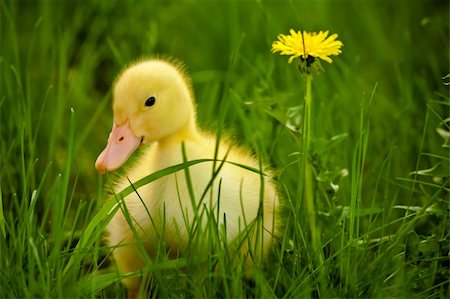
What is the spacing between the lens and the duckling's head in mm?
2213

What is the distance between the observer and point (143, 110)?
7.38 feet

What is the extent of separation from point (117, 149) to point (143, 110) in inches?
5.0

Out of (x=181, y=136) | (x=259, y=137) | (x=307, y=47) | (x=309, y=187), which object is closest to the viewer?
(x=307, y=47)

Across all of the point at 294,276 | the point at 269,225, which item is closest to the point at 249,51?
the point at 269,225

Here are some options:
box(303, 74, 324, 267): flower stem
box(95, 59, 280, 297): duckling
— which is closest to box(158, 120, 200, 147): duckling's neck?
box(95, 59, 280, 297): duckling

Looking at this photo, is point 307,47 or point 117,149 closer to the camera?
point 307,47

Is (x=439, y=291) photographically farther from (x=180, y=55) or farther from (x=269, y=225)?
(x=180, y=55)

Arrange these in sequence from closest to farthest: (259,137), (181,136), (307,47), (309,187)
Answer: (307,47) → (309,187) → (181,136) → (259,137)

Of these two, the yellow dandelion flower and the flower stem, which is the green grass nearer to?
the flower stem

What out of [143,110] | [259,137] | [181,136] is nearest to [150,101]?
[143,110]

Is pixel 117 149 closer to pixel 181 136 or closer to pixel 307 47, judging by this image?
pixel 181 136

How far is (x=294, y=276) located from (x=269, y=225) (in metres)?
0.31

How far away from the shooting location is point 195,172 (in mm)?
2203

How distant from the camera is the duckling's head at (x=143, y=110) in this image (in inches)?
87.1
